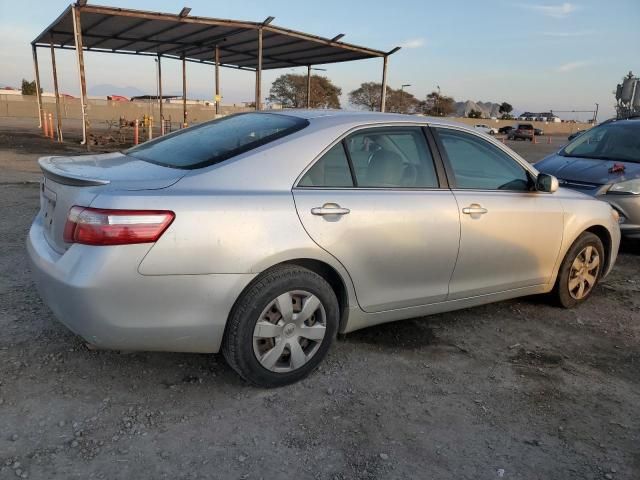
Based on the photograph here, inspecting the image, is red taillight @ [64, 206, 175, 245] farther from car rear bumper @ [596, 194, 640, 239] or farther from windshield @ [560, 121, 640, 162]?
windshield @ [560, 121, 640, 162]

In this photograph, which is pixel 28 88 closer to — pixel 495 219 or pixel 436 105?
pixel 436 105

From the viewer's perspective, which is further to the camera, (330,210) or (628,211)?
(628,211)

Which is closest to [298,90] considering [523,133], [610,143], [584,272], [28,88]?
[523,133]

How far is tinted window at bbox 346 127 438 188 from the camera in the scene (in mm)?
3293

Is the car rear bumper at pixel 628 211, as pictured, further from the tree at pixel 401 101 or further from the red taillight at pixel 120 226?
the tree at pixel 401 101

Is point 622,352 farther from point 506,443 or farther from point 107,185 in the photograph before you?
point 107,185

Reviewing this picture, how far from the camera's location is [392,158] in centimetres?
347

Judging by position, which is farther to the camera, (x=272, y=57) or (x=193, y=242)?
(x=272, y=57)

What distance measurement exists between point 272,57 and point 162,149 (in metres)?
18.6

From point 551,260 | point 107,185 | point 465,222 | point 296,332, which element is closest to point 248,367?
point 296,332

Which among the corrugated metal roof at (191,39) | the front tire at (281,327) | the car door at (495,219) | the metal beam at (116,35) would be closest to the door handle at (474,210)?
the car door at (495,219)

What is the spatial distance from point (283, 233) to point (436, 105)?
79751 mm

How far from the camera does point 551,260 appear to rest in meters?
4.20

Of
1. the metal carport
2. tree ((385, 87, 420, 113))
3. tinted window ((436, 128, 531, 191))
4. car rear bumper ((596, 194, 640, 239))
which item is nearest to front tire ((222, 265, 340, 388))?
tinted window ((436, 128, 531, 191))
